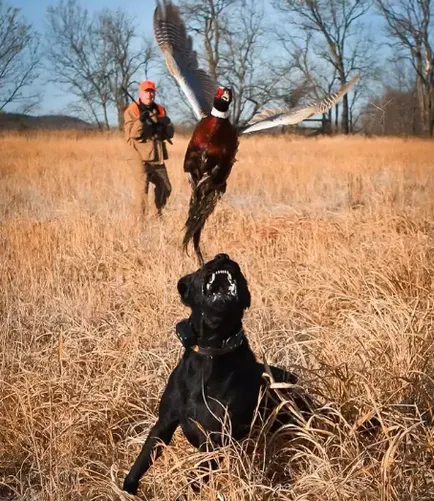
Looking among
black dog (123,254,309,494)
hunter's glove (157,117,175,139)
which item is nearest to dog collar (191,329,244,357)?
black dog (123,254,309,494)

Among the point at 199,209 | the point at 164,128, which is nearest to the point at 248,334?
the point at 199,209

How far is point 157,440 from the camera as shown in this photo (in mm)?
2369

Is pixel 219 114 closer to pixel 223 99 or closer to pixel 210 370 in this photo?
pixel 223 99

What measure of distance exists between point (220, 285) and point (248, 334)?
1.58 m

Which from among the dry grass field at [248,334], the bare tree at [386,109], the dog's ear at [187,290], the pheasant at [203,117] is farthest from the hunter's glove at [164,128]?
the dog's ear at [187,290]

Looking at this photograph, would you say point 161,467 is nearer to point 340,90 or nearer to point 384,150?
point 340,90

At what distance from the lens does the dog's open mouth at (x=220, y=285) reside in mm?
2225

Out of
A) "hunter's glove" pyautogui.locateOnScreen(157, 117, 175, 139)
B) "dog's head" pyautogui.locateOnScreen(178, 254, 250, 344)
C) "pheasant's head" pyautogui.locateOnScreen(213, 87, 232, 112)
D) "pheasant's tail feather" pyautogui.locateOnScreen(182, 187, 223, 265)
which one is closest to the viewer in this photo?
"dog's head" pyautogui.locateOnScreen(178, 254, 250, 344)

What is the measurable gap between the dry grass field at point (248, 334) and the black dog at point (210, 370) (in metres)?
0.10

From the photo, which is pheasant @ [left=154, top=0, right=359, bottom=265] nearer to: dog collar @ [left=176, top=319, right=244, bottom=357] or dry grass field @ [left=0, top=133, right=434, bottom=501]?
dog collar @ [left=176, top=319, right=244, bottom=357]

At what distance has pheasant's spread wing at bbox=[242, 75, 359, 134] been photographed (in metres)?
3.17

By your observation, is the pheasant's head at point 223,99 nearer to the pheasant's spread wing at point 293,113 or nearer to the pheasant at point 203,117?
the pheasant at point 203,117

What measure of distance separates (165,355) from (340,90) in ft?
5.37

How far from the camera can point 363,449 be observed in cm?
245
